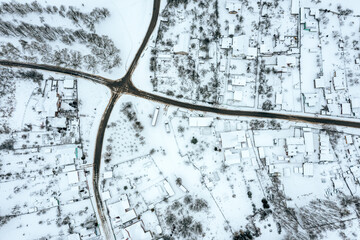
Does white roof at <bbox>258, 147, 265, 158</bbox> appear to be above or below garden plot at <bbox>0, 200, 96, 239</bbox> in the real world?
above

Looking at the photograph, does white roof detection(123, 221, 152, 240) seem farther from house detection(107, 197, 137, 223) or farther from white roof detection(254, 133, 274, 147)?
white roof detection(254, 133, 274, 147)

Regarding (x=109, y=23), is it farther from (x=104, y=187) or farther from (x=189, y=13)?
(x=104, y=187)

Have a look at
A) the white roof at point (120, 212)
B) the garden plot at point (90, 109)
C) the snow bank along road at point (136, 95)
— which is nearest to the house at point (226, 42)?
the snow bank along road at point (136, 95)

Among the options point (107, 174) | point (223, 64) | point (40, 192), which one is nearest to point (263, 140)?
point (223, 64)

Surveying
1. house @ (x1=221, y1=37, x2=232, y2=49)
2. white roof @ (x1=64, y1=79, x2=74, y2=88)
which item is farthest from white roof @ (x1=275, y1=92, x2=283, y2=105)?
white roof @ (x1=64, y1=79, x2=74, y2=88)

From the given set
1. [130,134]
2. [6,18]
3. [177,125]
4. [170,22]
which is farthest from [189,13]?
[6,18]
